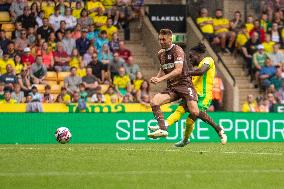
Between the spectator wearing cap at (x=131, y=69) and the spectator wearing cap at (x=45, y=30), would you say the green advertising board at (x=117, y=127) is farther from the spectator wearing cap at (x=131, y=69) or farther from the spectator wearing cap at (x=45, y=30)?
the spectator wearing cap at (x=45, y=30)

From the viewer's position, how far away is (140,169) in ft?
45.9

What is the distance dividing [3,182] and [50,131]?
1254 centimetres

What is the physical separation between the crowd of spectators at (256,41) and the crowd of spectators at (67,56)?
3267 mm

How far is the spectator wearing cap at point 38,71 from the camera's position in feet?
87.8

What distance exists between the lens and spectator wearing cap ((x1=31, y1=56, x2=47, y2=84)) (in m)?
26.8

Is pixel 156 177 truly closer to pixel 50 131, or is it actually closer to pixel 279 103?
pixel 50 131

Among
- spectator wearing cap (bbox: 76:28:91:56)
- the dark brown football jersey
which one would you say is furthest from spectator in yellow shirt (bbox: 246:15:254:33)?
the dark brown football jersey

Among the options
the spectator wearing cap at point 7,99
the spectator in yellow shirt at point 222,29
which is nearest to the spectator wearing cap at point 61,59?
the spectator wearing cap at point 7,99

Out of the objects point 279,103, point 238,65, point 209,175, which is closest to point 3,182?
point 209,175

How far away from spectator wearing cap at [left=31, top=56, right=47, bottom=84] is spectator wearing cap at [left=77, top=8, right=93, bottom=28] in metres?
2.85

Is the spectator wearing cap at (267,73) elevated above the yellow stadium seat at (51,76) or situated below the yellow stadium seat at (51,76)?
below

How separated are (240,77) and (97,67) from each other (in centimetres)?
568

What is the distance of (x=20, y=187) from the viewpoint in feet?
38.7

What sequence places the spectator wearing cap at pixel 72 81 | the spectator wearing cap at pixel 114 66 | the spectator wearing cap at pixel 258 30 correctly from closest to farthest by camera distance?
the spectator wearing cap at pixel 72 81, the spectator wearing cap at pixel 114 66, the spectator wearing cap at pixel 258 30
